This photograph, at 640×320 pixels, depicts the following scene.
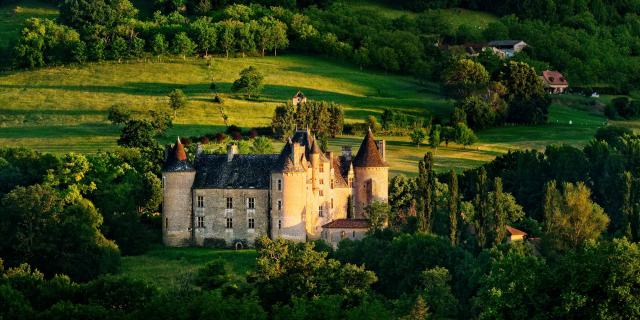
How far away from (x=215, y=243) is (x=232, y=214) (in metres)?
2.25

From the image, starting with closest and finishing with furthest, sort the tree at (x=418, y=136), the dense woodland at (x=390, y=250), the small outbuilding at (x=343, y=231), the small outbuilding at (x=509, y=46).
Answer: the dense woodland at (x=390, y=250) < the small outbuilding at (x=343, y=231) < the tree at (x=418, y=136) < the small outbuilding at (x=509, y=46)

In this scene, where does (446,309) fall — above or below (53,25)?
below

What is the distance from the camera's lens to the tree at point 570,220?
9731cm

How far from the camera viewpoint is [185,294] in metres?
80.2

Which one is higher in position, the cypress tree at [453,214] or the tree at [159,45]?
the tree at [159,45]

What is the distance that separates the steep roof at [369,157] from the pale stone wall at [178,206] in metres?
11.5

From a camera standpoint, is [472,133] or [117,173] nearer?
[117,173]

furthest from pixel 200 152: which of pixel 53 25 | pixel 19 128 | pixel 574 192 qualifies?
pixel 53 25

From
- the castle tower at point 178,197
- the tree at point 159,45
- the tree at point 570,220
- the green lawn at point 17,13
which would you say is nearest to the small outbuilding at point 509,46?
the tree at point 159,45

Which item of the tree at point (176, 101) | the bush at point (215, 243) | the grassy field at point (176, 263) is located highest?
the tree at point (176, 101)

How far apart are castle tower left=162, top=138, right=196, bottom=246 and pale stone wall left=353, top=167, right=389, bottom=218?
37.2ft

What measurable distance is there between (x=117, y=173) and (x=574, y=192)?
32496mm

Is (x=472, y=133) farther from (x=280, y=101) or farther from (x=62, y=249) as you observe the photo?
(x=62, y=249)

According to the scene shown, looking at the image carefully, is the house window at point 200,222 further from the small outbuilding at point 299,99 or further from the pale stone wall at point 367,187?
the small outbuilding at point 299,99
